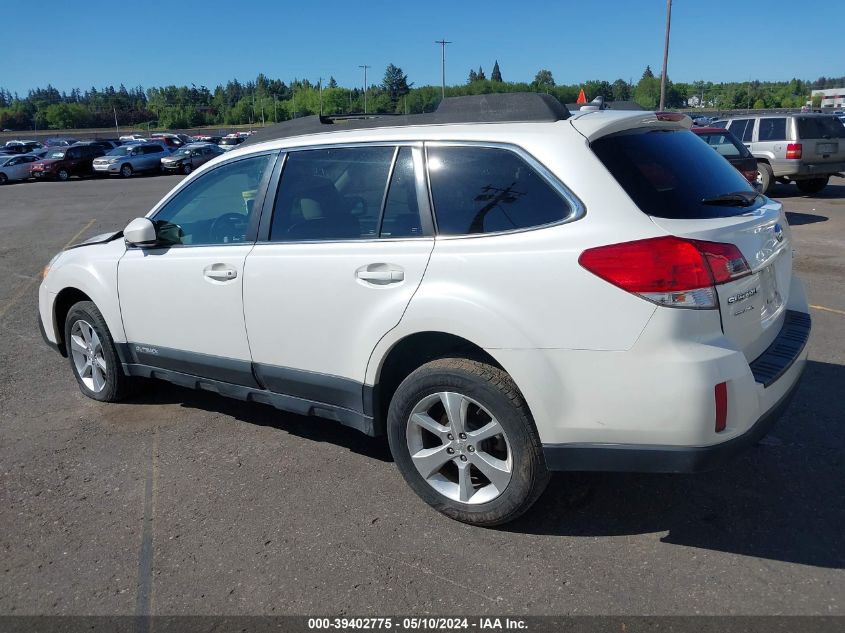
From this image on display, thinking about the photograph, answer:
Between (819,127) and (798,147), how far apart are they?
85 centimetres

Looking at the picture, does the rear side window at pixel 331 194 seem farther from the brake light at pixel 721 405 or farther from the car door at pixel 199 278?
the brake light at pixel 721 405

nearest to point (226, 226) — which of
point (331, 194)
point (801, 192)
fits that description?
point (331, 194)

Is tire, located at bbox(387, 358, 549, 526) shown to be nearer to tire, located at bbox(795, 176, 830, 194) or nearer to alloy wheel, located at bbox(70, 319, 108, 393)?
alloy wheel, located at bbox(70, 319, 108, 393)

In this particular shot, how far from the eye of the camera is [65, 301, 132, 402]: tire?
5.04 metres

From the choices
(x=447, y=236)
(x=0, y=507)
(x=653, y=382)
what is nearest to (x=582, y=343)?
(x=653, y=382)

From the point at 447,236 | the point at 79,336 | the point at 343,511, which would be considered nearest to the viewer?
the point at 447,236

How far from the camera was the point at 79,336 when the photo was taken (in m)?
5.33

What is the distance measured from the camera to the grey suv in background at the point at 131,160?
37031mm

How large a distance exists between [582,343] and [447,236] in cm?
81

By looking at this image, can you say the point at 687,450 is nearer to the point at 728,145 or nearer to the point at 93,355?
the point at 93,355

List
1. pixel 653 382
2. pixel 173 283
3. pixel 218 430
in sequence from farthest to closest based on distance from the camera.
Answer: pixel 218 430
pixel 173 283
pixel 653 382

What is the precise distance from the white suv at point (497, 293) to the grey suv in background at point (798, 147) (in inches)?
554

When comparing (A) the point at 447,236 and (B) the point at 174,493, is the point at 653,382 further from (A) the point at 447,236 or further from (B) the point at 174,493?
(B) the point at 174,493

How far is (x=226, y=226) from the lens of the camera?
4.44m
